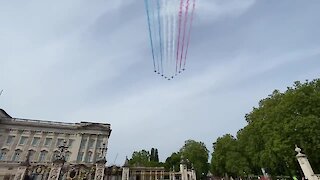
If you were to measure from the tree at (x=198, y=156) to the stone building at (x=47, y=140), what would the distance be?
23.7 m

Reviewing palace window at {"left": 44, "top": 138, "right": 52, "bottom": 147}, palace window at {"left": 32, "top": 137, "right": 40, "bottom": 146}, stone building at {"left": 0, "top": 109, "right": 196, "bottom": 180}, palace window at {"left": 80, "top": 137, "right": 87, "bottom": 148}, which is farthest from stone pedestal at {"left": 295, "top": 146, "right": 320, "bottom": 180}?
palace window at {"left": 32, "top": 137, "right": 40, "bottom": 146}

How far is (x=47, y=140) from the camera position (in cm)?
5594

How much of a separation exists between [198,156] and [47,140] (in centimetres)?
3953

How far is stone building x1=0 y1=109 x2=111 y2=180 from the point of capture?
173ft

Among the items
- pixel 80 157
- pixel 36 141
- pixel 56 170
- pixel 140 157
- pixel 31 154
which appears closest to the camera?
pixel 56 170

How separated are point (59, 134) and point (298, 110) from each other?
5113cm

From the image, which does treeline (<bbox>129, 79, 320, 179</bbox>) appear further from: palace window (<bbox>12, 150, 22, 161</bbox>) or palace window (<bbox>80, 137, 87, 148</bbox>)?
palace window (<bbox>12, 150, 22, 161</bbox>)

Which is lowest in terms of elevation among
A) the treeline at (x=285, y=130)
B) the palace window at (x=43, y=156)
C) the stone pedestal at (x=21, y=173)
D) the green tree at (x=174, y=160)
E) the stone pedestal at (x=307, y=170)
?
the stone pedestal at (x=307, y=170)

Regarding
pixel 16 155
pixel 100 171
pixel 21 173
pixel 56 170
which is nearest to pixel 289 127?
pixel 100 171

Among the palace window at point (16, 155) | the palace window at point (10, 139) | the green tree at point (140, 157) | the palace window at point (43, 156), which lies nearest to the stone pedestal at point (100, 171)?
the palace window at point (43, 156)

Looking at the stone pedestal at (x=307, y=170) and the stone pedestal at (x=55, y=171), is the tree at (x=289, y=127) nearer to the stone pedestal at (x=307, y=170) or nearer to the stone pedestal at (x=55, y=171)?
the stone pedestal at (x=307, y=170)

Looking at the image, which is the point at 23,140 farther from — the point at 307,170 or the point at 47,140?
the point at 307,170

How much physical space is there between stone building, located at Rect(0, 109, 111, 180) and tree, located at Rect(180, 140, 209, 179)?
23.7 m

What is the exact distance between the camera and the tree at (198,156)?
211ft
